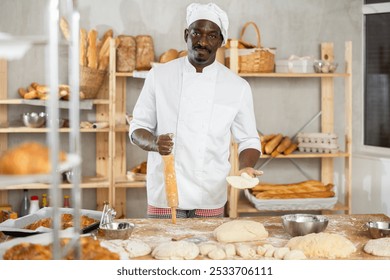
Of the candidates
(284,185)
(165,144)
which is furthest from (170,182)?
(284,185)

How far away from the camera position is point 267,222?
2033 mm

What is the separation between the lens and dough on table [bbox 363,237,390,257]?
63.4 inches

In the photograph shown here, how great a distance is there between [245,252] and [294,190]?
1931 millimetres

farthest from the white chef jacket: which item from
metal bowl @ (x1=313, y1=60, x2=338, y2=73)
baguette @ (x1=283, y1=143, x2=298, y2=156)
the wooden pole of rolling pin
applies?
metal bowl @ (x1=313, y1=60, x2=338, y2=73)

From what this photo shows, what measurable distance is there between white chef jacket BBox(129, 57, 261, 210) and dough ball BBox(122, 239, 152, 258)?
0.69 meters

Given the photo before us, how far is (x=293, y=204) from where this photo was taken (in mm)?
3393

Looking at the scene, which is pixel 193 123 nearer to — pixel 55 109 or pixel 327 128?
pixel 55 109

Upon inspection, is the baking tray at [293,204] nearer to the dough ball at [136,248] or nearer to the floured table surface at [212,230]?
the floured table surface at [212,230]

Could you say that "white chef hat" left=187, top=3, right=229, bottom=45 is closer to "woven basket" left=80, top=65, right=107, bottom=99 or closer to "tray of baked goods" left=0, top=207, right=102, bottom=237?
"tray of baked goods" left=0, top=207, right=102, bottom=237

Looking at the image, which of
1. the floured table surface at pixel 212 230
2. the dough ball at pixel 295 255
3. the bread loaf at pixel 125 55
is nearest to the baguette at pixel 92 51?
the bread loaf at pixel 125 55

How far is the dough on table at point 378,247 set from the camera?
5.28 feet

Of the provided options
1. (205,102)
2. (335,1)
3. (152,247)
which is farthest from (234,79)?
(335,1)

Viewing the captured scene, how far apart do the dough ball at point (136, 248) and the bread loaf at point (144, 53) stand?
1852 millimetres
